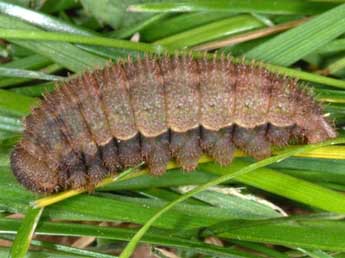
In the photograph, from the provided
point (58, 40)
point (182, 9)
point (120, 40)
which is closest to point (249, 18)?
point (182, 9)

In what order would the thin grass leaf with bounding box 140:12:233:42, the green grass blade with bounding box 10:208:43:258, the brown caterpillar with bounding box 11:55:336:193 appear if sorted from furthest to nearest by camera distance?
the thin grass leaf with bounding box 140:12:233:42, the brown caterpillar with bounding box 11:55:336:193, the green grass blade with bounding box 10:208:43:258

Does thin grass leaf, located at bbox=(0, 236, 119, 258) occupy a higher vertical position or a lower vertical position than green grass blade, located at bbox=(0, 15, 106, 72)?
lower

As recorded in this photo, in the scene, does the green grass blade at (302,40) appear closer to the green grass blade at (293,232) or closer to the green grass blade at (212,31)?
the green grass blade at (212,31)

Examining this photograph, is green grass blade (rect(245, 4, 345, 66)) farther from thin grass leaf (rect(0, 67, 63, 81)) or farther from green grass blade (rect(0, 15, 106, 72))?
thin grass leaf (rect(0, 67, 63, 81))

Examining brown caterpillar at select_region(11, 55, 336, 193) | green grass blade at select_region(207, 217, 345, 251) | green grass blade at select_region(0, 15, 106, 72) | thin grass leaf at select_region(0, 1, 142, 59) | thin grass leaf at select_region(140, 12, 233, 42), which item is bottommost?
green grass blade at select_region(207, 217, 345, 251)

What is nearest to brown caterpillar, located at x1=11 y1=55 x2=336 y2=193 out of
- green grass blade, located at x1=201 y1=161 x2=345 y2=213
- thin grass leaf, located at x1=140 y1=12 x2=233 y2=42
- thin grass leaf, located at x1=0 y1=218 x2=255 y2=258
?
green grass blade, located at x1=201 y1=161 x2=345 y2=213

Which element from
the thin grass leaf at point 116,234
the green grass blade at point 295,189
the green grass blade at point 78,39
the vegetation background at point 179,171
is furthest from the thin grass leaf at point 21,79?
the green grass blade at point 295,189

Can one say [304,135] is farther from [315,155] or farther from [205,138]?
[205,138]

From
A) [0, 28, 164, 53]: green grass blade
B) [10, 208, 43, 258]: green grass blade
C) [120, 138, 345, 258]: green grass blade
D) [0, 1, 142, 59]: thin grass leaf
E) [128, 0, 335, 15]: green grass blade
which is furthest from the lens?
[0, 1, 142, 59]: thin grass leaf
